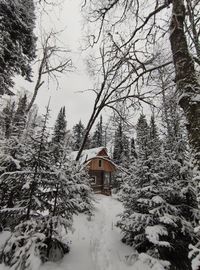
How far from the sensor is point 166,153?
7.00m

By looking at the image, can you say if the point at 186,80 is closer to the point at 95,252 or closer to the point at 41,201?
the point at 41,201

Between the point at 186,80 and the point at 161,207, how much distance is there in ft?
13.0

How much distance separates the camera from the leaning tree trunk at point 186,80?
2.36 meters

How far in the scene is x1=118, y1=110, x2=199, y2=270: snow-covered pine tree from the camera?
5.20 m

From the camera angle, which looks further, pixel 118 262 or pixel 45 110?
pixel 118 262

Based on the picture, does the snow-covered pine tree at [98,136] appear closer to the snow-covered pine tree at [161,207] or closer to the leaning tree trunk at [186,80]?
the snow-covered pine tree at [161,207]

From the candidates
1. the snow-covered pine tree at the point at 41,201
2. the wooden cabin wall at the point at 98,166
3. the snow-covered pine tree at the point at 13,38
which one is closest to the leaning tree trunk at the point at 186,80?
the snow-covered pine tree at the point at 41,201

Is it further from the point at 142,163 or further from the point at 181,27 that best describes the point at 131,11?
the point at 142,163

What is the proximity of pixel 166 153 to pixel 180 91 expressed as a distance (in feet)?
15.4

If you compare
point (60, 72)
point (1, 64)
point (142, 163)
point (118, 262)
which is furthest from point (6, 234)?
point (60, 72)

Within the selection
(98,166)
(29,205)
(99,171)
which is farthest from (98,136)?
(29,205)

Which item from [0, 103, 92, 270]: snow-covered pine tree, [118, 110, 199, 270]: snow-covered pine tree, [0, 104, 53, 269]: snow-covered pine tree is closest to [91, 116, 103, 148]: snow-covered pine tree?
[118, 110, 199, 270]: snow-covered pine tree

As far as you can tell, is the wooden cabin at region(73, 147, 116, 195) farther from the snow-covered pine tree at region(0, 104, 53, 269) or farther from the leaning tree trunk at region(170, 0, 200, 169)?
the leaning tree trunk at region(170, 0, 200, 169)

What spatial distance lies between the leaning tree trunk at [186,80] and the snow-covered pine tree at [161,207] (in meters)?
3.27
